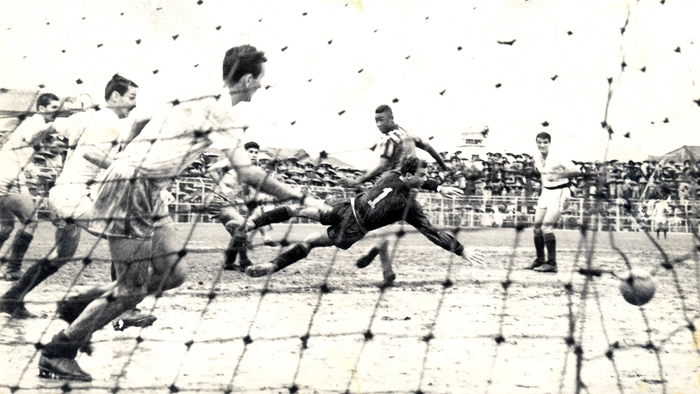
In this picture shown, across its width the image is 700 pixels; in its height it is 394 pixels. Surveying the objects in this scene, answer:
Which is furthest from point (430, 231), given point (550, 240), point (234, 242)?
point (234, 242)

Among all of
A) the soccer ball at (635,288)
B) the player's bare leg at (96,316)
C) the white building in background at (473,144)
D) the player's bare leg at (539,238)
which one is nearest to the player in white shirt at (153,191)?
the player's bare leg at (96,316)

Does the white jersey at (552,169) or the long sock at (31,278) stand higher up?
the white jersey at (552,169)

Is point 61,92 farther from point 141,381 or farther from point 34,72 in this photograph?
point 141,381

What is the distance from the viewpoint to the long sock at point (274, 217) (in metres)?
2.43

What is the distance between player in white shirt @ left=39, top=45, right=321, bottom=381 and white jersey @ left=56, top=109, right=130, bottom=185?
60 millimetres

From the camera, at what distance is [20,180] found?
2602 millimetres

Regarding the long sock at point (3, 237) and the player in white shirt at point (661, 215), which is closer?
the player in white shirt at point (661, 215)

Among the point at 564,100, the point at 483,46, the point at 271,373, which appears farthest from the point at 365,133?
the point at 271,373

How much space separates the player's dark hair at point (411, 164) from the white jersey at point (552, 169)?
39 centimetres

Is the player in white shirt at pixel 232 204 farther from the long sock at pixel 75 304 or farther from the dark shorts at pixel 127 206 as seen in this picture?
the long sock at pixel 75 304

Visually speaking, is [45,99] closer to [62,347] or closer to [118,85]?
[118,85]

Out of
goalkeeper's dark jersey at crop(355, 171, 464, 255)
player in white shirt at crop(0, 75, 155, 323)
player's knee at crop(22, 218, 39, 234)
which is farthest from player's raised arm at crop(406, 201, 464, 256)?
player's knee at crop(22, 218, 39, 234)

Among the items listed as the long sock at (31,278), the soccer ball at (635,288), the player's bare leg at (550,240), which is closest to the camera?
the player's bare leg at (550,240)

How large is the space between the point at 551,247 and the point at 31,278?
72.6 inches
